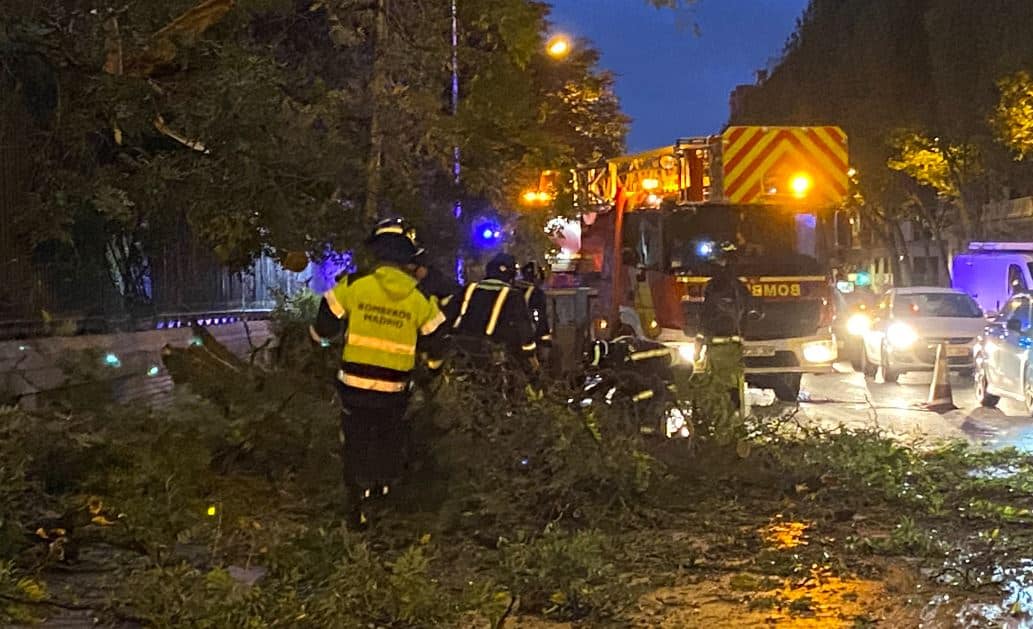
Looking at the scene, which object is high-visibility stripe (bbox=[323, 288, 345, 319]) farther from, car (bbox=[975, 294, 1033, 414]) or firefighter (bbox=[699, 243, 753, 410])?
car (bbox=[975, 294, 1033, 414])

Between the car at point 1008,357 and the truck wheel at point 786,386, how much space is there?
2.54 metres

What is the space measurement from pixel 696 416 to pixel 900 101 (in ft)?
107

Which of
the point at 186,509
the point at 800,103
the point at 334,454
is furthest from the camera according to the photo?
the point at 800,103

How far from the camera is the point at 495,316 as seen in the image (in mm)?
9469

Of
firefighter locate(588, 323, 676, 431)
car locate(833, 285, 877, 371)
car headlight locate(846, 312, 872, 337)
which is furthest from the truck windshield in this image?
car locate(833, 285, 877, 371)

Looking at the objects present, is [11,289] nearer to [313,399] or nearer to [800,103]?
[313,399]

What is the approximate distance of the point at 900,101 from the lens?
39.3 metres

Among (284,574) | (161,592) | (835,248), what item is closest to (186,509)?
(284,574)

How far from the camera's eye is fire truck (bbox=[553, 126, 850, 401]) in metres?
13.6

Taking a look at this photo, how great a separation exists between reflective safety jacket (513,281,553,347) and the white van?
1582 cm

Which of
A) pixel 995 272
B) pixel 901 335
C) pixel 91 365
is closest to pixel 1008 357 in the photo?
pixel 901 335

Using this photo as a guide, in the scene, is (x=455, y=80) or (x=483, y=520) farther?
(x=455, y=80)

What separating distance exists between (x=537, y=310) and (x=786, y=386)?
558 centimetres

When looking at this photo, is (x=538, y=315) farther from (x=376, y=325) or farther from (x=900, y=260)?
(x=900, y=260)
